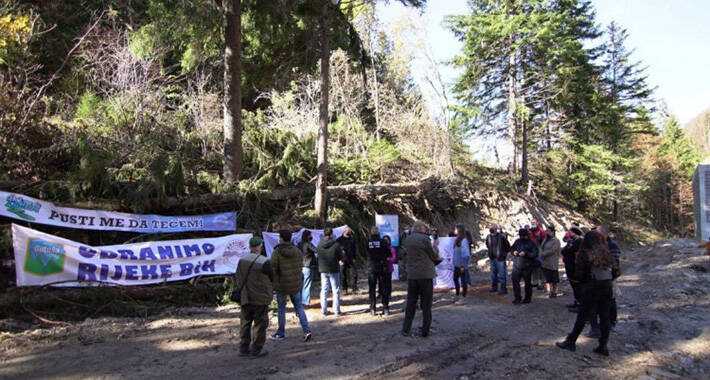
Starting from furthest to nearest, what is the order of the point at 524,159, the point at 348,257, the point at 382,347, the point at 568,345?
the point at 524,159 → the point at 348,257 → the point at 382,347 → the point at 568,345

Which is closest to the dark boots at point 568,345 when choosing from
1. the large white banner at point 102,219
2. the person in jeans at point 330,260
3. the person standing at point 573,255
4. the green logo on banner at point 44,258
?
the person standing at point 573,255

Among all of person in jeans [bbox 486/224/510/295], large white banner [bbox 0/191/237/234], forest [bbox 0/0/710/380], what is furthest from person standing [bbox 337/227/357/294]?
person in jeans [bbox 486/224/510/295]

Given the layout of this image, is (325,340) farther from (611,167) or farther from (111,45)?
(611,167)

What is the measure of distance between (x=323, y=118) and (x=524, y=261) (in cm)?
718

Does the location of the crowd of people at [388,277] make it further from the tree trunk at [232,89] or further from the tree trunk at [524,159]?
the tree trunk at [524,159]

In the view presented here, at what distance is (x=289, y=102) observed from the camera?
2239cm

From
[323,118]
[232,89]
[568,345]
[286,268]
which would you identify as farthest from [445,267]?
[232,89]

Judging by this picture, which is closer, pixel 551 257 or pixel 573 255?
pixel 573 255

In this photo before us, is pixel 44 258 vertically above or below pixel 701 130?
below

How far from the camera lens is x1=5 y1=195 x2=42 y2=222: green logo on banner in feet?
33.7

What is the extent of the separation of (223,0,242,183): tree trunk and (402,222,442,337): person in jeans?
814 centimetres

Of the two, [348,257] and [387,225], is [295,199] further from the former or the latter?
[348,257]

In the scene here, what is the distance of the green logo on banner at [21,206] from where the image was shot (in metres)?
10.3

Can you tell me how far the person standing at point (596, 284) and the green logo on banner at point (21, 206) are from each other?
10.5 metres
